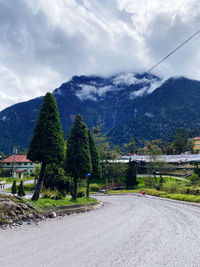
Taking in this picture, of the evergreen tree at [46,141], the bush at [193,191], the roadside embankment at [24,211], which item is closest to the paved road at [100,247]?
the roadside embankment at [24,211]

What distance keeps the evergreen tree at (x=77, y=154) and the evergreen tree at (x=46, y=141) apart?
3503mm

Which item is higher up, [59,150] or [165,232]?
[59,150]

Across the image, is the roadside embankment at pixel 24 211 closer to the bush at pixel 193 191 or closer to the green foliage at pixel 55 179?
the green foliage at pixel 55 179

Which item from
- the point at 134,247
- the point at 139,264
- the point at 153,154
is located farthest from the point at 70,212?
the point at 153,154

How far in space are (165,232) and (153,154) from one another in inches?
1753

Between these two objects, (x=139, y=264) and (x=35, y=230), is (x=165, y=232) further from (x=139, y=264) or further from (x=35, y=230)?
(x=35, y=230)

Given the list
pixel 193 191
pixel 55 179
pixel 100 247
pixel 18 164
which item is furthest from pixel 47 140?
pixel 18 164

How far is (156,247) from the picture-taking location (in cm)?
622

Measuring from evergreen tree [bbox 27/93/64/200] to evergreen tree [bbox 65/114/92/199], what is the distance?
3503 mm

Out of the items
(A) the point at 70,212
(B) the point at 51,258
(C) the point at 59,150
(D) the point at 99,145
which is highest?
(D) the point at 99,145

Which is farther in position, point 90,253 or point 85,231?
point 85,231

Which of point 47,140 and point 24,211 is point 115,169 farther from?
point 24,211

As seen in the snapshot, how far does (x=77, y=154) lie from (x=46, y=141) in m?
4.65

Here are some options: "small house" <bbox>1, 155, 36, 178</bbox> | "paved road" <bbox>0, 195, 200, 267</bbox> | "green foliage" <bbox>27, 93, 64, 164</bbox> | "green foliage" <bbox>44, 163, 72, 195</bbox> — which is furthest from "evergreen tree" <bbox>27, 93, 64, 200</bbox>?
"small house" <bbox>1, 155, 36, 178</bbox>
